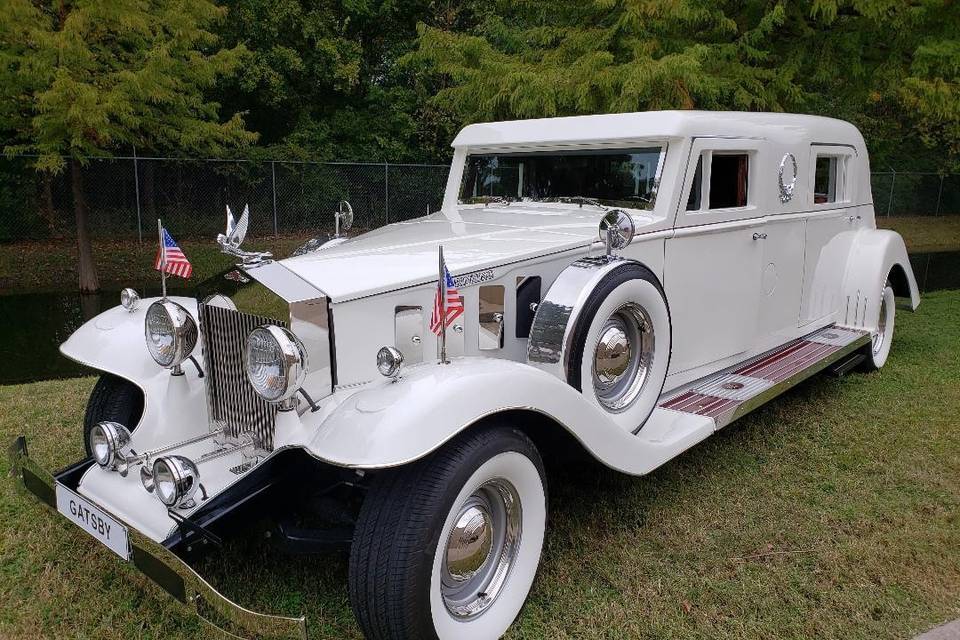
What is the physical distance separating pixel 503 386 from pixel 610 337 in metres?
1.06

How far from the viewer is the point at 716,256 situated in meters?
4.51

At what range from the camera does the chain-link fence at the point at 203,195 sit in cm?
1354

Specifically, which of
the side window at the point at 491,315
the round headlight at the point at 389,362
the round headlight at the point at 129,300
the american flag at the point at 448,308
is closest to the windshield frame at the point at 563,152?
the side window at the point at 491,315

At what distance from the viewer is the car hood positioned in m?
3.16

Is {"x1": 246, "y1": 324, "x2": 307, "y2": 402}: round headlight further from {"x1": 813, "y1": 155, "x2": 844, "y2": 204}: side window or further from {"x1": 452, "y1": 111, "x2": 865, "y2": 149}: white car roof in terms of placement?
{"x1": 813, "y1": 155, "x2": 844, "y2": 204}: side window

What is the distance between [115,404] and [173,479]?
1.29 m

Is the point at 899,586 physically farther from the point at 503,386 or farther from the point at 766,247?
the point at 766,247

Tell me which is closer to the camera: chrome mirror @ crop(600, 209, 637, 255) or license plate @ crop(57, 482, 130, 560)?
license plate @ crop(57, 482, 130, 560)

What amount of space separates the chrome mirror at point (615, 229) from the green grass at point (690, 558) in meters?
1.40

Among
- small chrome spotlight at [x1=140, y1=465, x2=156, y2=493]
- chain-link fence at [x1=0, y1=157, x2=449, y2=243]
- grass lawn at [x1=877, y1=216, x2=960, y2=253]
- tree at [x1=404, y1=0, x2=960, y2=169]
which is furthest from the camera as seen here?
grass lawn at [x1=877, y1=216, x2=960, y2=253]

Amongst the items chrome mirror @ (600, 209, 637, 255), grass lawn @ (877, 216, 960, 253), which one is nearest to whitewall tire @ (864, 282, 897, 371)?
chrome mirror @ (600, 209, 637, 255)

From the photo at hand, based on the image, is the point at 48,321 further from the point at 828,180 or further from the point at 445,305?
the point at 828,180

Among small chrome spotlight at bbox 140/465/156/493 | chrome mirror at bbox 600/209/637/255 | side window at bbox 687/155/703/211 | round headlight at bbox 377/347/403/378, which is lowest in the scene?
small chrome spotlight at bbox 140/465/156/493

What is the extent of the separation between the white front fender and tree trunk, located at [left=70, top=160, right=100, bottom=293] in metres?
10.4
